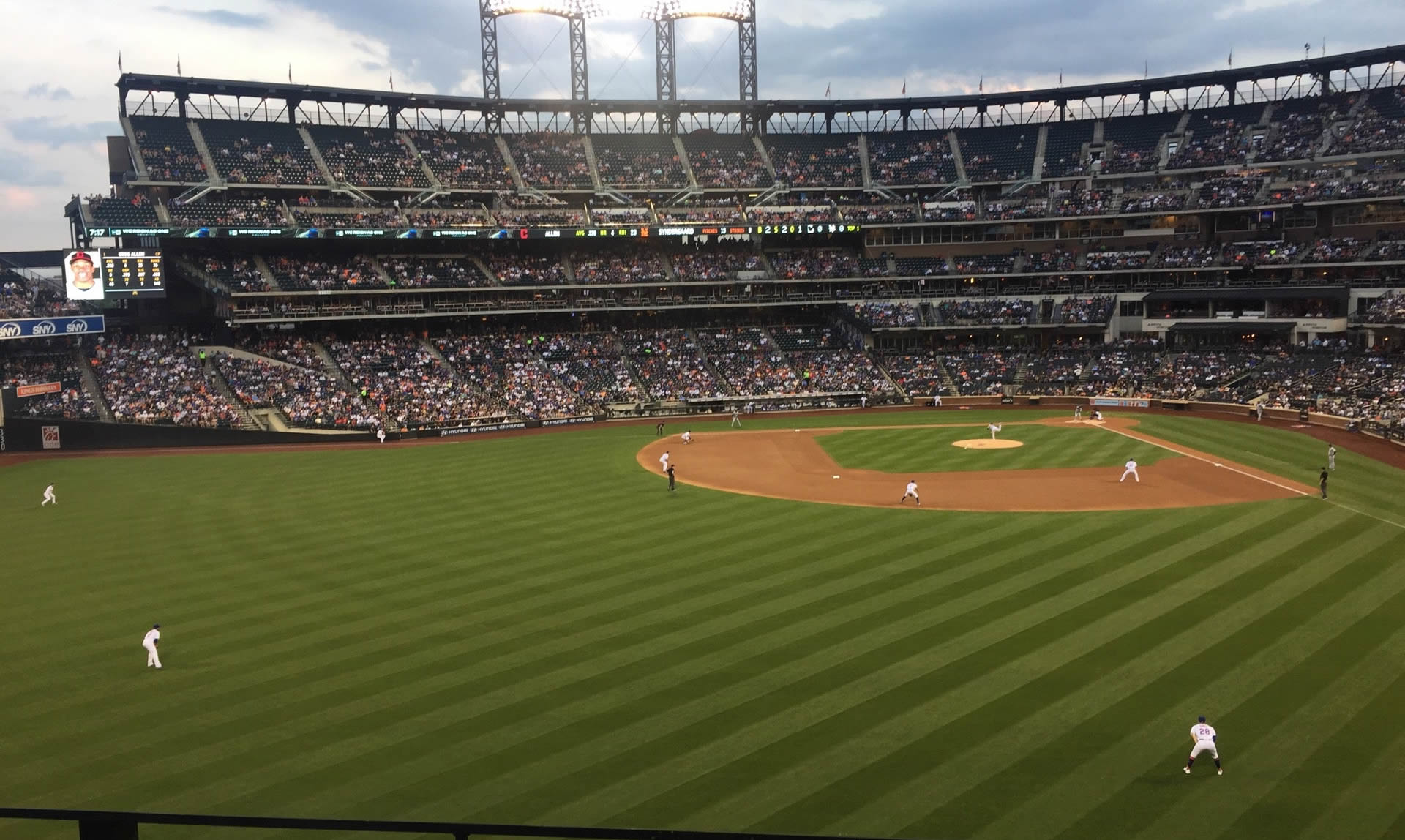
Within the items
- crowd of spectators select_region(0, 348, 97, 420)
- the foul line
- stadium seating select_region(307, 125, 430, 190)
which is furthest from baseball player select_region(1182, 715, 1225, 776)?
stadium seating select_region(307, 125, 430, 190)

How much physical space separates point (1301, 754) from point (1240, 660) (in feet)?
13.1

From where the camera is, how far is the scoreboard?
57.3m

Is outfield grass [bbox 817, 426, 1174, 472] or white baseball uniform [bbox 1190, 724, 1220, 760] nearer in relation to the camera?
white baseball uniform [bbox 1190, 724, 1220, 760]

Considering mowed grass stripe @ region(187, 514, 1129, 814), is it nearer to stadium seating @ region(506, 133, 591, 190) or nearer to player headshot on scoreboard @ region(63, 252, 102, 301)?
player headshot on scoreboard @ region(63, 252, 102, 301)

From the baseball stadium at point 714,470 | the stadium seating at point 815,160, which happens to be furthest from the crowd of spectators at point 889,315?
the stadium seating at point 815,160

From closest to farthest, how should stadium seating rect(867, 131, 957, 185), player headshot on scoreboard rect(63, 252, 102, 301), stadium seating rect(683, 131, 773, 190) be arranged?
1. player headshot on scoreboard rect(63, 252, 102, 301)
2. stadium seating rect(683, 131, 773, 190)
3. stadium seating rect(867, 131, 957, 185)

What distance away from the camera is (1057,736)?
15.7 meters

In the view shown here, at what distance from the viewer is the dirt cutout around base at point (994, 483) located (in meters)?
34.1

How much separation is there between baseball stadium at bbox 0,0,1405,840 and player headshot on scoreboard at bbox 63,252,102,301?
27cm

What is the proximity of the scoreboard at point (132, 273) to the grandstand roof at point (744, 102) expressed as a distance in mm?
21694

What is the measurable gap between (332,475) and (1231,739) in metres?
38.4

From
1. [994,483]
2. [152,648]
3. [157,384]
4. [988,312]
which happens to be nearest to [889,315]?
[988,312]

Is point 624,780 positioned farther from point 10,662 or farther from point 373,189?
point 373,189

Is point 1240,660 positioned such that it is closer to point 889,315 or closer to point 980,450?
point 980,450
